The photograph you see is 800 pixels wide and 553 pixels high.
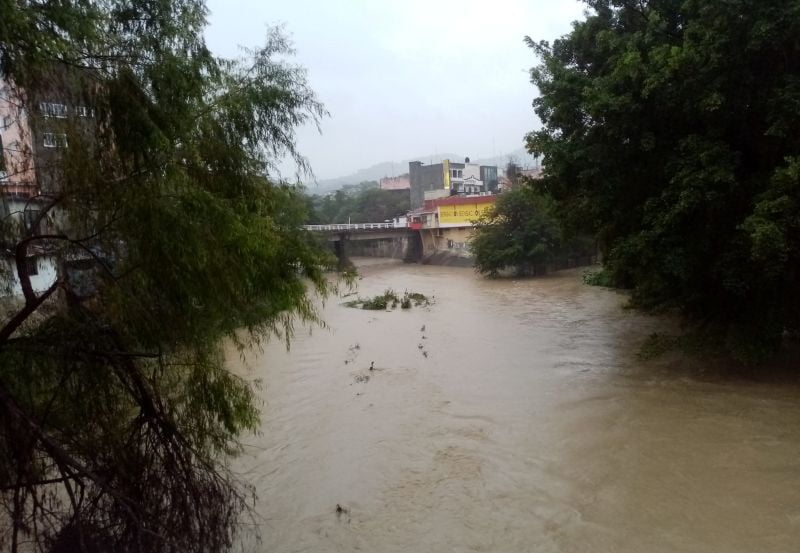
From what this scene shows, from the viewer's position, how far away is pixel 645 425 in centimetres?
744

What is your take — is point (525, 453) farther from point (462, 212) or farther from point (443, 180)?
point (443, 180)

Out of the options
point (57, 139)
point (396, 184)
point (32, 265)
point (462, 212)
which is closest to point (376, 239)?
point (462, 212)

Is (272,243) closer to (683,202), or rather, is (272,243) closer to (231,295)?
(231,295)

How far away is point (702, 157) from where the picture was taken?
6969 millimetres

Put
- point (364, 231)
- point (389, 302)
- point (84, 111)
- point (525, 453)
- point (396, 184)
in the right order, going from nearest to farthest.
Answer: point (84, 111), point (525, 453), point (389, 302), point (364, 231), point (396, 184)

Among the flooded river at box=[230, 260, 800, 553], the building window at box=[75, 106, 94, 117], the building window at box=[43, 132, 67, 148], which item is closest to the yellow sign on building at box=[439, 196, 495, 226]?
the flooded river at box=[230, 260, 800, 553]

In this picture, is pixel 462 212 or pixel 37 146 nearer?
pixel 37 146

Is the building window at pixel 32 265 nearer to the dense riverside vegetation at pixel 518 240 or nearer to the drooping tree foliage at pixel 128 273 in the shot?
the drooping tree foliage at pixel 128 273

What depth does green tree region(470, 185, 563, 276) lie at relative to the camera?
25281mm

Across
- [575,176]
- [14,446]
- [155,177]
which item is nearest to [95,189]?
[155,177]

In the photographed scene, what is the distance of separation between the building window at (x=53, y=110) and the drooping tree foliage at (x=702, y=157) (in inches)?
258

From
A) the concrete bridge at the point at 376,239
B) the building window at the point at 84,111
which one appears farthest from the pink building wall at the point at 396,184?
the building window at the point at 84,111

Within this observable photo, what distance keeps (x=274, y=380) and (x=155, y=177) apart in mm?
8223

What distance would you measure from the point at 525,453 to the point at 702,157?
4.24 metres
